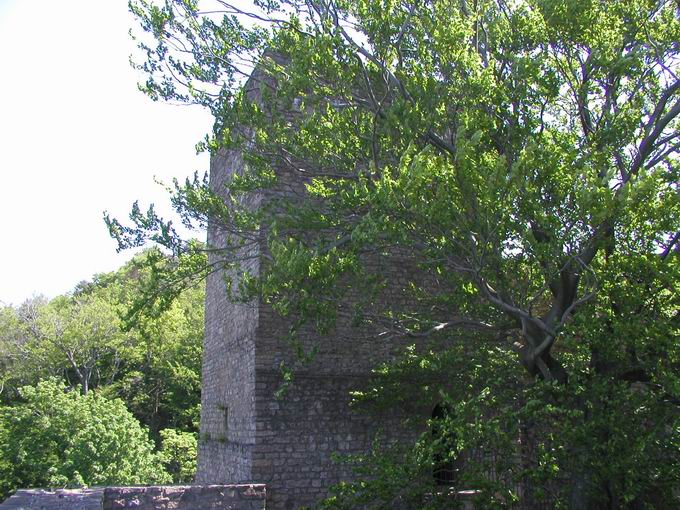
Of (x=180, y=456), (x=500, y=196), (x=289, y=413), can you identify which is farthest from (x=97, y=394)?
(x=500, y=196)

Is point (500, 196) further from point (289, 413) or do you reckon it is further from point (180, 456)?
point (180, 456)

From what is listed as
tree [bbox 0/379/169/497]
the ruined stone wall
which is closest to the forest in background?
tree [bbox 0/379/169/497]

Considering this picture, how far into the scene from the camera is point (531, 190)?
729cm

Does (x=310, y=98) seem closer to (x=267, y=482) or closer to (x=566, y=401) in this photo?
(x=566, y=401)

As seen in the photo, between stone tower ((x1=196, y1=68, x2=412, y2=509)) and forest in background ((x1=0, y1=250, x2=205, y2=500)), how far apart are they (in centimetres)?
859

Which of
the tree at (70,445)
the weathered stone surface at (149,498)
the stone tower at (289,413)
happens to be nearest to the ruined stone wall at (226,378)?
the stone tower at (289,413)

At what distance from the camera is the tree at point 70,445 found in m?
18.7

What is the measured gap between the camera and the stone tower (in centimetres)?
1044

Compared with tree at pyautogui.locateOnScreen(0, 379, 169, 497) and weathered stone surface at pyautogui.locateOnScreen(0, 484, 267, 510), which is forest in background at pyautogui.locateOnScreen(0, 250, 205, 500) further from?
weathered stone surface at pyautogui.locateOnScreen(0, 484, 267, 510)

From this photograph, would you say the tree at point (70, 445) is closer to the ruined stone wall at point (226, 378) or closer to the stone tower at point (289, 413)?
the ruined stone wall at point (226, 378)

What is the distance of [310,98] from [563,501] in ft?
20.8

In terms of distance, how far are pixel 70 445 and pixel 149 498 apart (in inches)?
536

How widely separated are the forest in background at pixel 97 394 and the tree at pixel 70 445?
3cm

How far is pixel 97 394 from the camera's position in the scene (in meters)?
25.3
